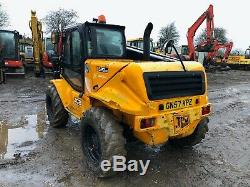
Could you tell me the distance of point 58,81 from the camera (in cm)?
634

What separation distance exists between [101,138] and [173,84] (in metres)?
1.26

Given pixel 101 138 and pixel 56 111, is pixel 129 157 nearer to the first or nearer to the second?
pixel 101 138

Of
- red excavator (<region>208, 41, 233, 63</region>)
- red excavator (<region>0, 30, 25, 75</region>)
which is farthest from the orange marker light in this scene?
red excavator (<region>208, 41, 233, 63</region>)

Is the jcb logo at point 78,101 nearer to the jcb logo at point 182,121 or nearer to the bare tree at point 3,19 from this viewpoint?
the jcb logo at point 182,121

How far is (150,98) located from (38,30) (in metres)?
12.6

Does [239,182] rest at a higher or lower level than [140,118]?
lower

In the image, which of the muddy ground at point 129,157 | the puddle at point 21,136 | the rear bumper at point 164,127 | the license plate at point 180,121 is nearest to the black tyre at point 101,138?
the muddy ground at point 129,157

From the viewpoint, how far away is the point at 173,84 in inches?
171

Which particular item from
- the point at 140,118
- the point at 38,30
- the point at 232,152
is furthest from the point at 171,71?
the point at 38,30

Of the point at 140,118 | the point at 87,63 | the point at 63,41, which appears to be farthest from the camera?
the point at 63,41

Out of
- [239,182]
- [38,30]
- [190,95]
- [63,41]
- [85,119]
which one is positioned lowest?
[239,182]

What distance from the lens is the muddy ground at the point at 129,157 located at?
4246mm

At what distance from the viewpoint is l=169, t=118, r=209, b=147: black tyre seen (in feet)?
16.3

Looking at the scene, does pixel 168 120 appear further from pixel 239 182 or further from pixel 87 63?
pixel 87 63
